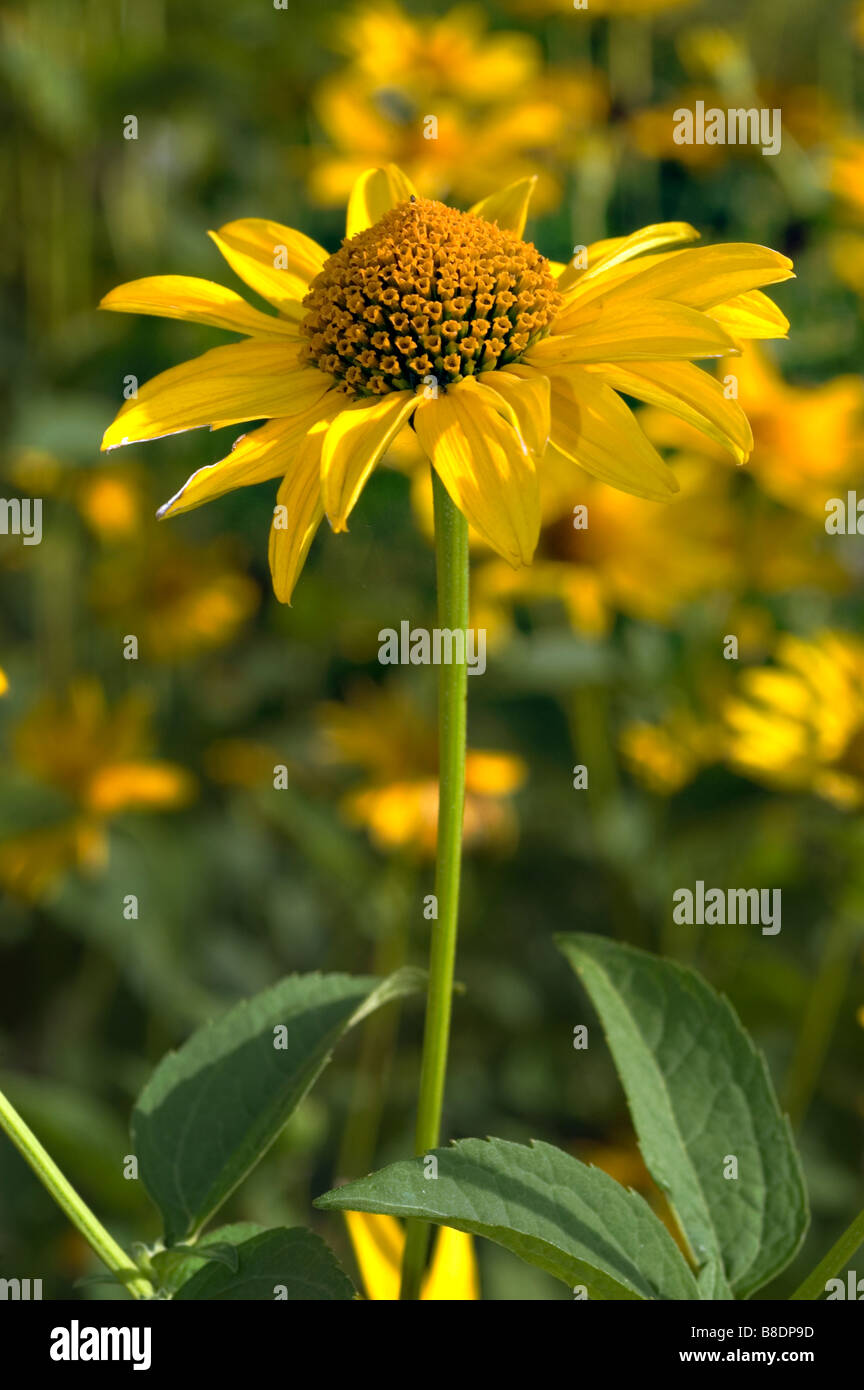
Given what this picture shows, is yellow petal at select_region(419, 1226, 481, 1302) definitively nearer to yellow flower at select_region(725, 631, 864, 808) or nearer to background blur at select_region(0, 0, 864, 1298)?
background blur at select_region(0, 0, 864, 1298)

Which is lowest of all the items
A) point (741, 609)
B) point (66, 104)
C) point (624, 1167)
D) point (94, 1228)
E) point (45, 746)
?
point (624, 1167)

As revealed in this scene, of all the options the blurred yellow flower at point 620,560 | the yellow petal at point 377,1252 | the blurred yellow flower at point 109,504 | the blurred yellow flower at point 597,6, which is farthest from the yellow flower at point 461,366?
the blurred yellow flower at point 597,6

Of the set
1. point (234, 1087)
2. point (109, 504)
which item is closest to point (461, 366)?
point (234, 1087)

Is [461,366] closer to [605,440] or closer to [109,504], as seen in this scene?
[605,440]

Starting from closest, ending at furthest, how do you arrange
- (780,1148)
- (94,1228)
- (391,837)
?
1. (94,1228)
2. (780,1148)
3. (391,837)

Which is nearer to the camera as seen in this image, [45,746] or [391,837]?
[391,837]

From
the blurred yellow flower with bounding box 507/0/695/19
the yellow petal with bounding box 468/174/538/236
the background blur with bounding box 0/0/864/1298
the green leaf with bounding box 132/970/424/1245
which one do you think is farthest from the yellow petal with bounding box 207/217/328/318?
the blurred yellow flower with bounding box 507/0/695/19

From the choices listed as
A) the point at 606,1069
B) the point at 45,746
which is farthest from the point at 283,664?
the point at 606,1069

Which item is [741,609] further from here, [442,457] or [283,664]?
[442,457]
